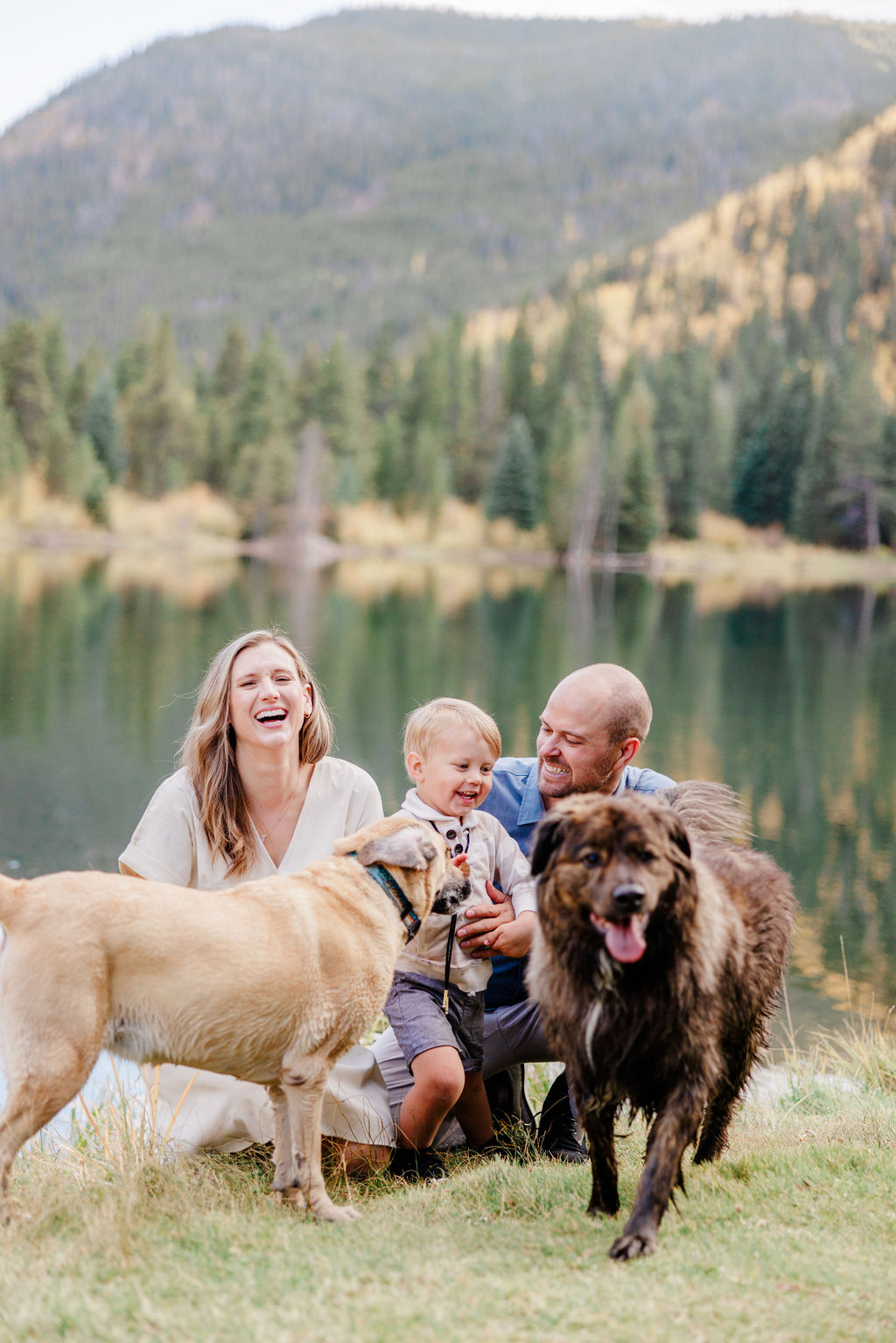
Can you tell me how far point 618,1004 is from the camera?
3.60 metres

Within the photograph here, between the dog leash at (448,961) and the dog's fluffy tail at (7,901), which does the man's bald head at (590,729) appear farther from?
the dog's fluffy tail at (7,901)

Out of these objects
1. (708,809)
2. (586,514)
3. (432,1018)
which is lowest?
(432,1018)

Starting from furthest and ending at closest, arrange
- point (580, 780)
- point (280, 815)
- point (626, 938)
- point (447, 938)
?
point (580, 780) → point (280, 815) → point (447, 938) → point (626, 938)

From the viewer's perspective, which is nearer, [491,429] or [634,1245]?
[634,1245]

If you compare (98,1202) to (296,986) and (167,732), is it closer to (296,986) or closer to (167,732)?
(296,986)

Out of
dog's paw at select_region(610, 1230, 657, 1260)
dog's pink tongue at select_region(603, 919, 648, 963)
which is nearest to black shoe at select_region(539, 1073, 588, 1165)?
dog's paw at select_region(610, 1230, 657, 1260)

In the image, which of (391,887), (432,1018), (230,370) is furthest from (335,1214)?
(230,370)

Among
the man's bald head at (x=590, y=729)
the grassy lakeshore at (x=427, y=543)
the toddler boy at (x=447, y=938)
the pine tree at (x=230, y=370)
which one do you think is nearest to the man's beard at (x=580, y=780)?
the man's bald head at (x=590, y=729)

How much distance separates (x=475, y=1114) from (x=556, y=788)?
1.50m

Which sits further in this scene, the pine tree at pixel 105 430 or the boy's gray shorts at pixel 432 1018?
the pine tree at pixel 105 430

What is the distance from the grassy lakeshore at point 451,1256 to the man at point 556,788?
A: 565mm

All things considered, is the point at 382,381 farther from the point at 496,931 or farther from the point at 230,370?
the point at 496,931

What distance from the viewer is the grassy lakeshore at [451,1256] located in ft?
9.50

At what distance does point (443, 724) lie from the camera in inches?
185
